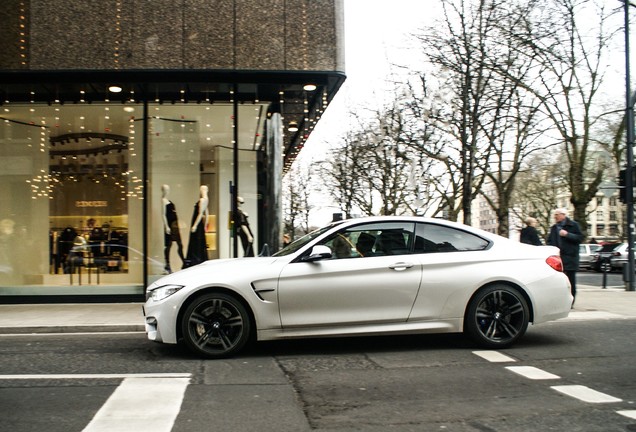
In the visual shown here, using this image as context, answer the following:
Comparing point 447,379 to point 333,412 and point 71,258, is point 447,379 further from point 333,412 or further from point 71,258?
point 71,258

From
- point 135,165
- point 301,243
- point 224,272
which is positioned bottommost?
point 224,272

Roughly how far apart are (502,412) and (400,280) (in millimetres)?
2367

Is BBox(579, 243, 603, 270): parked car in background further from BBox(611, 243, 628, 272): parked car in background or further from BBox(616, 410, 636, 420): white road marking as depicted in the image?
BBox(616, 410, 636, 420): white road marking

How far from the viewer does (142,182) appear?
14047 mm

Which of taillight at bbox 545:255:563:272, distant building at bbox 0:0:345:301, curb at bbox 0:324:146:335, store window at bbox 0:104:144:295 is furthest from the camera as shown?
store window at bbox 0:104:144:295

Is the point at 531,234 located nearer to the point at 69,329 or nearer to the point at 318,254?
the point at 318,254

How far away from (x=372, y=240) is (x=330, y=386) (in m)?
2.09

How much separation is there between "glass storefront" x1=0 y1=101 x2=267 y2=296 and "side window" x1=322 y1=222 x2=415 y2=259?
7654 millimetres

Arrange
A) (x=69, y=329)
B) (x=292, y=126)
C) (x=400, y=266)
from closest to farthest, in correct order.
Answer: (x=400, y=266)
(x=69, y=329)
(x=292, y=126)

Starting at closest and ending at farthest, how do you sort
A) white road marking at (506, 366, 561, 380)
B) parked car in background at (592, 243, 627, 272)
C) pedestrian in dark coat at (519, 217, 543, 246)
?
1. white road marking at (506, 366, 561, 380)
2. pedestrian in dark coat at (519, 217, 543, 246)
3. parked car in background at (592, 243, 627, 272)

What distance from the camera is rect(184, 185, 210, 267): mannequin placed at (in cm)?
1414

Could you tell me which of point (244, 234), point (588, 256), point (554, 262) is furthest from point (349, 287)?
point (588, 256)

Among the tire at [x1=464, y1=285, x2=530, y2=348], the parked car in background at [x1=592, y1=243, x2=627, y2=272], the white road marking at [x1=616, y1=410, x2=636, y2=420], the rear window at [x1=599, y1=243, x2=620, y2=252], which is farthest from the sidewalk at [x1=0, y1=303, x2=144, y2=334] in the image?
the rear window at [x1=599, y1=243, x2=620, y2=252]

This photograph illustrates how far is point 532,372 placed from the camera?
5875mm
